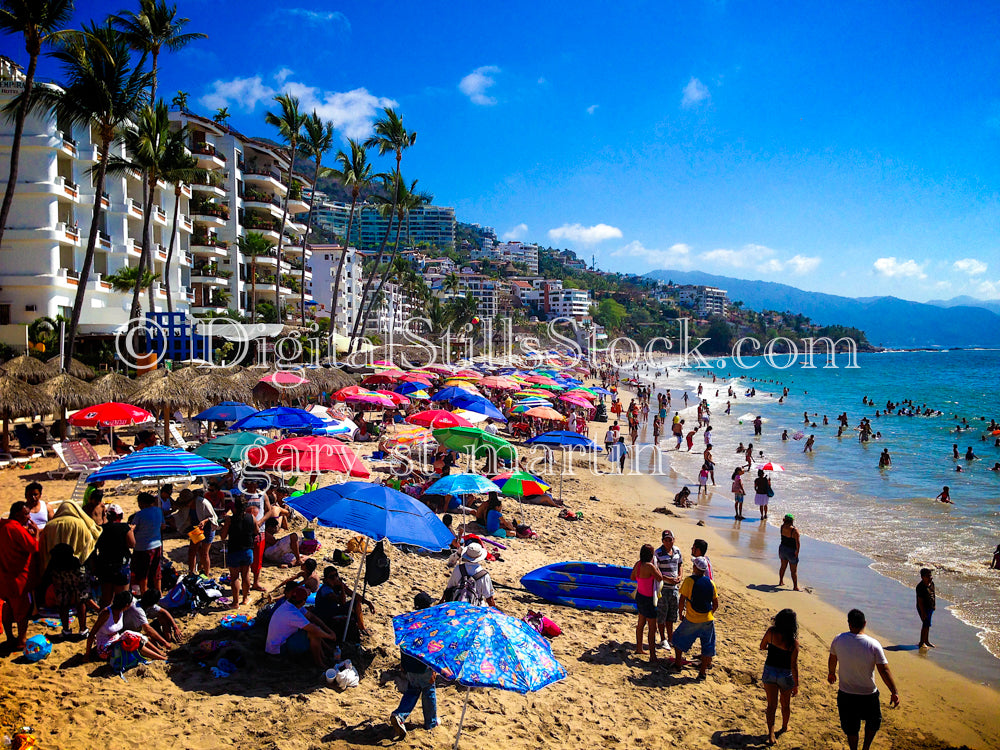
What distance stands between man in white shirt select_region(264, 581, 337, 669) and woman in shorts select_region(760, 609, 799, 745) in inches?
166

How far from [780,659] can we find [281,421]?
938 cm

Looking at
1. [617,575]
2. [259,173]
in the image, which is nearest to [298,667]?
[617,575]

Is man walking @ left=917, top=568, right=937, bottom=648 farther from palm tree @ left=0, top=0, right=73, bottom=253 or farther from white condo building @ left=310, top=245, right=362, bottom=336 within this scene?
white condo building @ left=310, top=245, right=362, bottom=336

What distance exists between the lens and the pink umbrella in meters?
17.9

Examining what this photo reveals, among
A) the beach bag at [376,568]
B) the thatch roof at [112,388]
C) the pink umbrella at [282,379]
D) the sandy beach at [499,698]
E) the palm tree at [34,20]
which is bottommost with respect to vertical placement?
the sandy beach at [499,698]

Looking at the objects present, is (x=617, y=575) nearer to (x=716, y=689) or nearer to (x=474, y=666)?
(x=716, y=689)

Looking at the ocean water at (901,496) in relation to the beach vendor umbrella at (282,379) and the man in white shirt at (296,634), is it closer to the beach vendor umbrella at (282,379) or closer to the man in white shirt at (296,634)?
the man in white shirt at (296,634)

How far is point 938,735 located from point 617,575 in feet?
13.1

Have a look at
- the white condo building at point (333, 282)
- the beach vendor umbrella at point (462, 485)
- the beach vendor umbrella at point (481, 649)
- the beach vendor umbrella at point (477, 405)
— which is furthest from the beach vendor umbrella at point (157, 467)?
the white condo building at point (333, 282)

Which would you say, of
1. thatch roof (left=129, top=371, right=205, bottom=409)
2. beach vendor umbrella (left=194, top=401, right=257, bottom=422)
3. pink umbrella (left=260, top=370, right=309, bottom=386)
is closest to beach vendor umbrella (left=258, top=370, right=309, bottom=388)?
pink umbrella (left=260, top=370, right=309, bottom=386)

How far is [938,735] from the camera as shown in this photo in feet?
22.5

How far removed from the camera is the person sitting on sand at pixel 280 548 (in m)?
8.49

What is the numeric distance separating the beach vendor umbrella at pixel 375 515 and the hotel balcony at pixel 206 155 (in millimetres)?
37066

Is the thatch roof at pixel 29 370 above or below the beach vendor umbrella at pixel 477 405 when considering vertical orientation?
above
